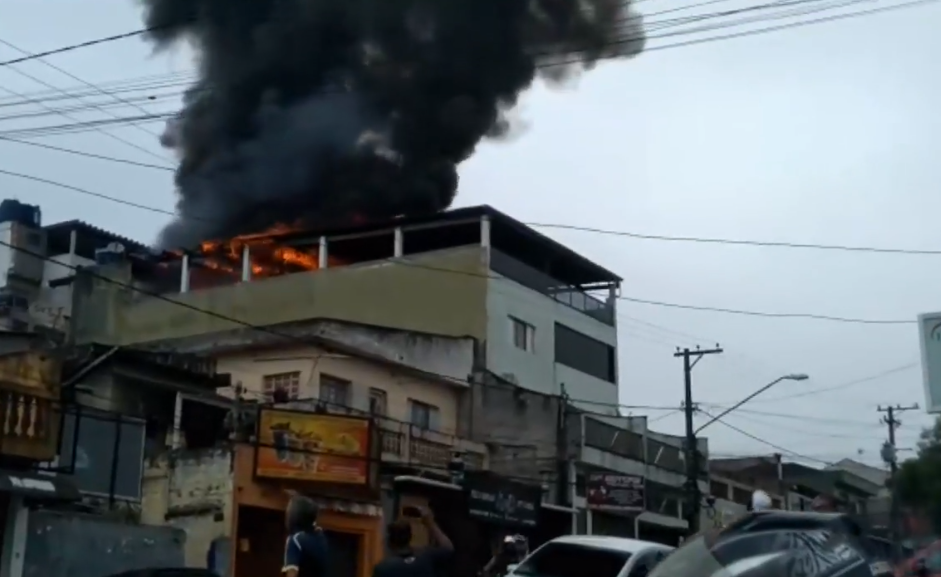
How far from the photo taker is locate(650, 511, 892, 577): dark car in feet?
18.5

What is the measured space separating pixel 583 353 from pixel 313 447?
66.0 feet

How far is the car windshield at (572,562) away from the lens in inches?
489

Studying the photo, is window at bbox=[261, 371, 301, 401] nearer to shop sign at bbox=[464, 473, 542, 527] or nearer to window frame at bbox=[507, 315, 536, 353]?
shop sign at bbox=[464, 473, 542, 527]

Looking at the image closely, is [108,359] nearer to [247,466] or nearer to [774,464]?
[247,466]

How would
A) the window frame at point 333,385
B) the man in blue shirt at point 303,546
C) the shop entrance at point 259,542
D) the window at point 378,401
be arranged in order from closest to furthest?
the man in blue shirt at point 303,546, the shop entrance at point 259,542, the window frame at point 333,385, the window at point 378,401

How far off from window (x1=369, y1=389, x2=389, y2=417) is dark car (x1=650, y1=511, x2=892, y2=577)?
24.0 m

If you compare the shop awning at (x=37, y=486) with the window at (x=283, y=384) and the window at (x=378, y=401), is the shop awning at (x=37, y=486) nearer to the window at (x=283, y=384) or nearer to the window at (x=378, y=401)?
the window at (x=283, y=384)

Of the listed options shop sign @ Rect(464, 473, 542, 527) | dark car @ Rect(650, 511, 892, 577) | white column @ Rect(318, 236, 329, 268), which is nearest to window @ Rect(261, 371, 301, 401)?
shop sign @ Rect(464, 473, 542, 527)

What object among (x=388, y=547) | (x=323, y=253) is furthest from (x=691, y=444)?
(x=388, y=547)

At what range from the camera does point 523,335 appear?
39.1 m

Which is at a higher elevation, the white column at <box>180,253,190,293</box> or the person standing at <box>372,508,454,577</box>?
the white column at <box>180,253,190,293</box>

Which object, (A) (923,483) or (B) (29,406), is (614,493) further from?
(A) (923,483)

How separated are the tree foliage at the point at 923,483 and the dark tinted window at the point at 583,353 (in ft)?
103

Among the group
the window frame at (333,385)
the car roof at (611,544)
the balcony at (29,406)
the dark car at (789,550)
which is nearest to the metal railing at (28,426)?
the balcony at (29,406)
